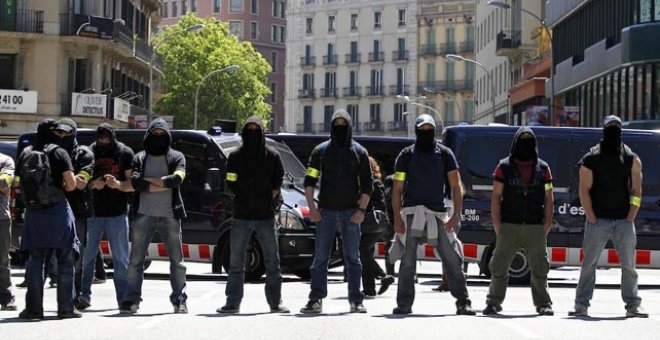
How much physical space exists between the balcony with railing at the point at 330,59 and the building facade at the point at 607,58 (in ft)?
246

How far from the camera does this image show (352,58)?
138625 mm

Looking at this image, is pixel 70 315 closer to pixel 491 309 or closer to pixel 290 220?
pixel 491 309

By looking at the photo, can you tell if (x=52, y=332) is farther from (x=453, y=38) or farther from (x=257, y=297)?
(x=453, y=38)

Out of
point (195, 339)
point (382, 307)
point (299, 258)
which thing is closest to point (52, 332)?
point (195, 339)

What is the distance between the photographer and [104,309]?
614 inches

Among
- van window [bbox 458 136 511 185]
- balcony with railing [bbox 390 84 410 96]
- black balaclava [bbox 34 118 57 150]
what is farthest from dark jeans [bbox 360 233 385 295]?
balcony with railing [bbox 390 84 410 96]

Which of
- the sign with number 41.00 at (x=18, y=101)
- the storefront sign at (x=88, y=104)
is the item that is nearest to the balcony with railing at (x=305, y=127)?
the storefront sign at (x=88, y=104)

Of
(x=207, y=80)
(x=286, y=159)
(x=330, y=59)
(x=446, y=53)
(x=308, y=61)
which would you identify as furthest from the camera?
(x=308, y=61)

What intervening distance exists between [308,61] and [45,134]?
12813 centimetres

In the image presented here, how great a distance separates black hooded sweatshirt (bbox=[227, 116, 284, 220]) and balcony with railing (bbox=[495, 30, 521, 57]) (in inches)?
2545

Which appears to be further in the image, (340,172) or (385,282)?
(385,282)

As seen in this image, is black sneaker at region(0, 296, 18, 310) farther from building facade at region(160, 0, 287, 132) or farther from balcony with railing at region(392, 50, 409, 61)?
building facade at region(160, 0, 287, 132)

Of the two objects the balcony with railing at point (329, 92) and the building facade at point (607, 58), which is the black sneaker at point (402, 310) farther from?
the balcony with railing at point (329, 92)

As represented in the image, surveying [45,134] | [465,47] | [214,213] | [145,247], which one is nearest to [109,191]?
[145,247]
